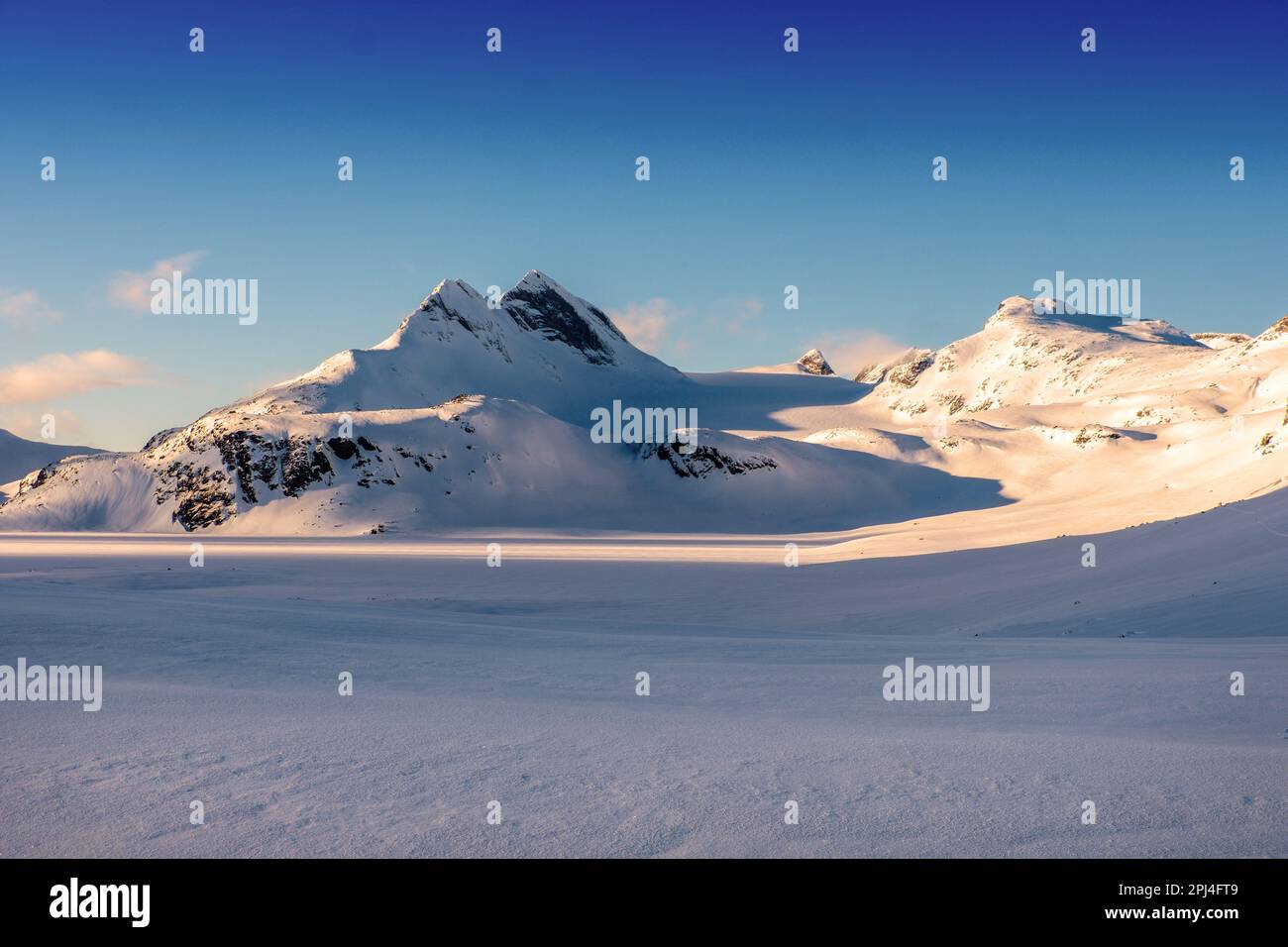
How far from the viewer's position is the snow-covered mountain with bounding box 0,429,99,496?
495ft

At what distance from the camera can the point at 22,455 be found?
518 feet

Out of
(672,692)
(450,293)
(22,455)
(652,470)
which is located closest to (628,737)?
(672,692)

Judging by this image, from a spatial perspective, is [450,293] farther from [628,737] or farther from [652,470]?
[628,737]

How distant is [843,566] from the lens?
96.6 ft

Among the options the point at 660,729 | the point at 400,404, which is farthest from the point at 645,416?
the point at 660,729

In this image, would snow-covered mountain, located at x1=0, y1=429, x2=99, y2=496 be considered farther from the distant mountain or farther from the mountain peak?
the mountain peak

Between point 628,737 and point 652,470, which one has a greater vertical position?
point 652,470

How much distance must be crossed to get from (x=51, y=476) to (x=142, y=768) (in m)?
82.7

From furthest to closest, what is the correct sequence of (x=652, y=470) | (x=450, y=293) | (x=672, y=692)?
(x=450, y=293)
(x=652, y=470)
(x=672, y=692)

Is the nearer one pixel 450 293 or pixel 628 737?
pixel 628 737

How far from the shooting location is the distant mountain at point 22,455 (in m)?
151

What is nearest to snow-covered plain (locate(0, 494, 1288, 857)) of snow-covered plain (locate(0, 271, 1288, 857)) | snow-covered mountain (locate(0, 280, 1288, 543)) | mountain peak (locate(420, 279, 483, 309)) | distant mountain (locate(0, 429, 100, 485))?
snow-covered plain (locate(0, 271, 1288, 857))

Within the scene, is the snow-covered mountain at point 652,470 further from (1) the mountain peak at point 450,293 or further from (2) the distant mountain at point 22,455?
(2) the distant mountain at point 22,455

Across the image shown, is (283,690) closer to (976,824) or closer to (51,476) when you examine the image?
(976,824)
